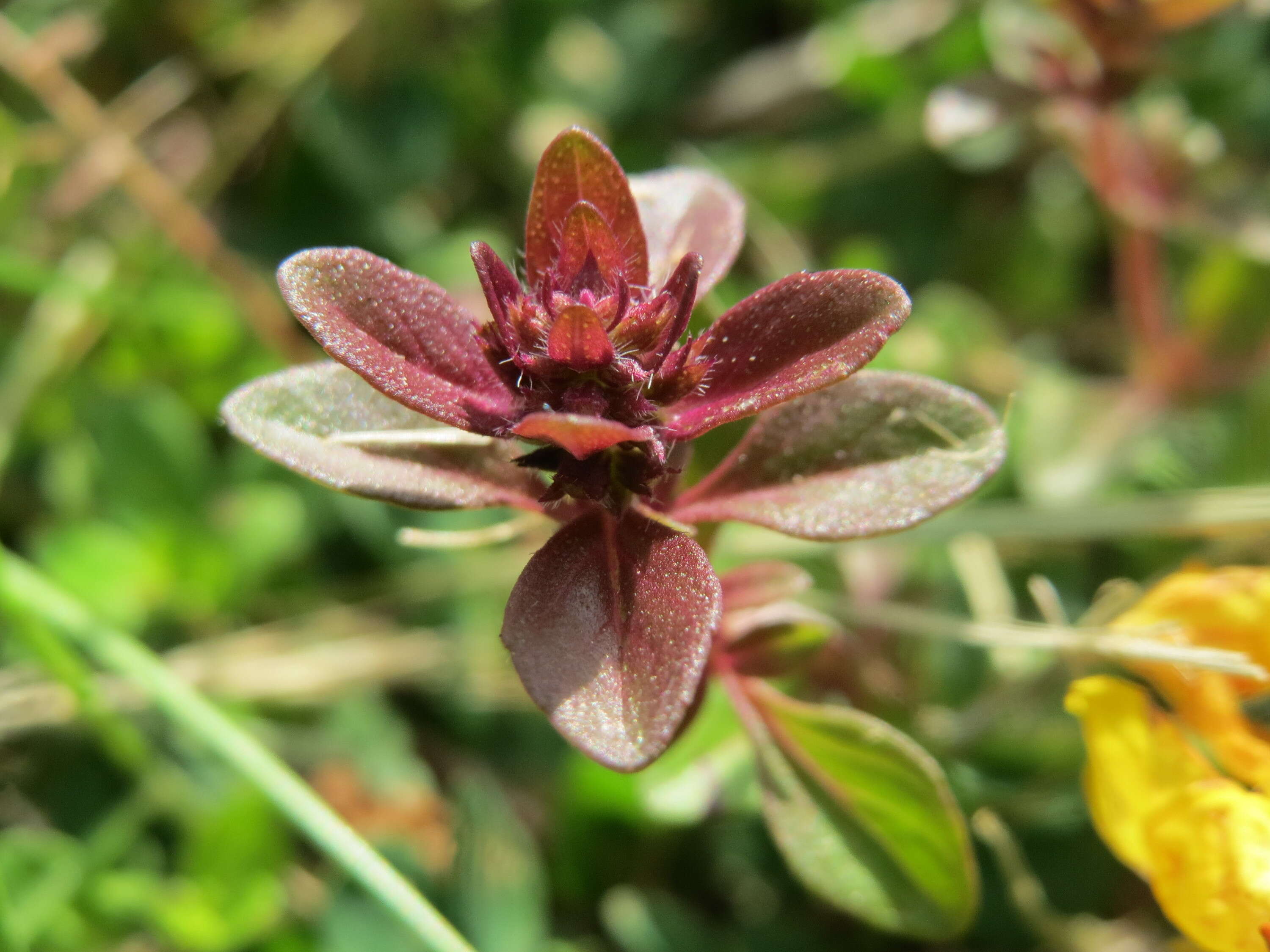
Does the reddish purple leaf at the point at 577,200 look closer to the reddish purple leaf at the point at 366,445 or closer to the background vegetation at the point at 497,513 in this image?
the reddish purple leaf at the point at 366,445

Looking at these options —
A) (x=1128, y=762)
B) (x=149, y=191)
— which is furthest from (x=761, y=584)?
(x=149, y=191)

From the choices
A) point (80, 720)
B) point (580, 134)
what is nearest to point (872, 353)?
point (580, 134)

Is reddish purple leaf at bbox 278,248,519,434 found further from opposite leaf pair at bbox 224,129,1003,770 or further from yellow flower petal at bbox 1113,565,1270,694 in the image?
yellow flower petal at bbox 1113,565,1270,694

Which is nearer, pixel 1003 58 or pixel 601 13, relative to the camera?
pixel 1003 58

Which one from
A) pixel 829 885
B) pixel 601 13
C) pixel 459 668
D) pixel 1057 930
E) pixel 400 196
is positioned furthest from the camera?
pixel 601 13

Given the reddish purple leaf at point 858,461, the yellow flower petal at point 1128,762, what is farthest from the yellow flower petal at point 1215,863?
the reddish purple leaf at point 858,461

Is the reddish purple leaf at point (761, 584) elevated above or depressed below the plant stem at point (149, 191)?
below

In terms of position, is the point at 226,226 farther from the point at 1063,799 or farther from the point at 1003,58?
the point at 1063,799
